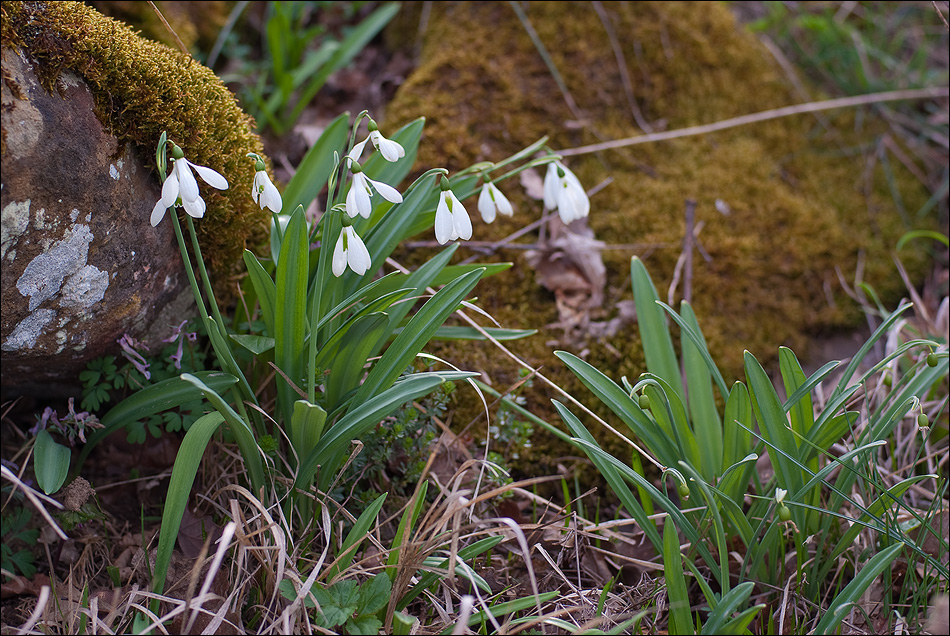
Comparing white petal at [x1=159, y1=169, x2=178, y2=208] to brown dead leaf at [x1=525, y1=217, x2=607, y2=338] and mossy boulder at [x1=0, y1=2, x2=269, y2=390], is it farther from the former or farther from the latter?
brown dead leaf at [x1=525, y1=217, x2=607, y2=338]

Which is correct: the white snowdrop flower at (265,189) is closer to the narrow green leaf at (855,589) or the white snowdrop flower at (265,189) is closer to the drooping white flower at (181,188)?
the drooping white flower at (181,188)

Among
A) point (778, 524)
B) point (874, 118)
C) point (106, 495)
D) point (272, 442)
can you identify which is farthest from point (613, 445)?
point (874, 118)

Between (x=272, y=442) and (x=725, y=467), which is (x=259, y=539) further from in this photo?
(x=725, y=467)

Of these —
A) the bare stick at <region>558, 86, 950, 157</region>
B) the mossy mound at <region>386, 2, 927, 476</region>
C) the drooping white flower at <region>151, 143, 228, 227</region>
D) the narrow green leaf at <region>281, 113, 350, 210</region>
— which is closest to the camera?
the drooping white flower at <region>151, 143, 228, 227</region>

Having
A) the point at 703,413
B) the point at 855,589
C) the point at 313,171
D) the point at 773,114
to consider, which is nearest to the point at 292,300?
the point at 313,171

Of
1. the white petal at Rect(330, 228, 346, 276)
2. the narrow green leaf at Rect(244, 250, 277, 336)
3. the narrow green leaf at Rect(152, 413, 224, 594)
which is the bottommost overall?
the narrow green leaf at Rect(152, 413, 224, 594)

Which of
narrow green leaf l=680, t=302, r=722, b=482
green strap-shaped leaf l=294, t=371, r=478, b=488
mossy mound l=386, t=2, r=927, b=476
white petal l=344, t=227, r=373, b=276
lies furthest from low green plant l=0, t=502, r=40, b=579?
narrow green leaf l=680, t=302, r=722, b=482
